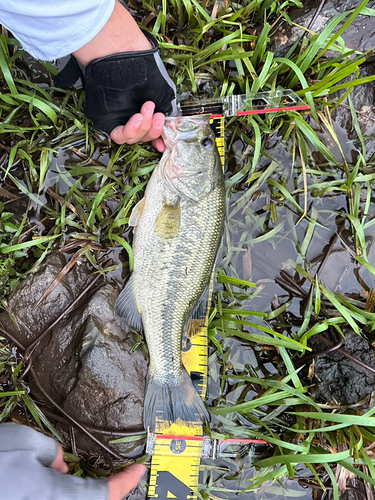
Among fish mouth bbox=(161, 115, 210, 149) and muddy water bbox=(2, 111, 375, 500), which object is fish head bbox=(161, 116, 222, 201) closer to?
fish mouth bbox=(161, 115, 210, 149)

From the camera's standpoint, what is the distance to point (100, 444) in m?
2.52

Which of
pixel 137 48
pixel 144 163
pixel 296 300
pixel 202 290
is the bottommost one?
pixel 296 300

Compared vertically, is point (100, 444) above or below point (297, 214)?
below

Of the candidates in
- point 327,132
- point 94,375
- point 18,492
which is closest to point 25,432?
point 18,492

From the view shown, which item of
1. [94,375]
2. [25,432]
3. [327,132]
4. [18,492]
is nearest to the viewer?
[18,492]

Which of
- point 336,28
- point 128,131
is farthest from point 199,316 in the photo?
point 336,28

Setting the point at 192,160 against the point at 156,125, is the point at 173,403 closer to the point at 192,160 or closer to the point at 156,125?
the point at 192,160

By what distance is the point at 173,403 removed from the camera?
2.54 m

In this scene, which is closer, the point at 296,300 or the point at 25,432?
the point at 25,432

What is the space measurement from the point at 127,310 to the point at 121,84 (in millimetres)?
1584

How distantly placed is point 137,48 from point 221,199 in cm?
112

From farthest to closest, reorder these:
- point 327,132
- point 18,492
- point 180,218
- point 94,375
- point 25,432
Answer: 1. point 327,132
2. point 94,375
3. point 180,218
4. point 25,432
5. point 18,492

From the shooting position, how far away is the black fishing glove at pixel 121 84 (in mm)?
2160

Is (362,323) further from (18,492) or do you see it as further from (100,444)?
(18,492)
